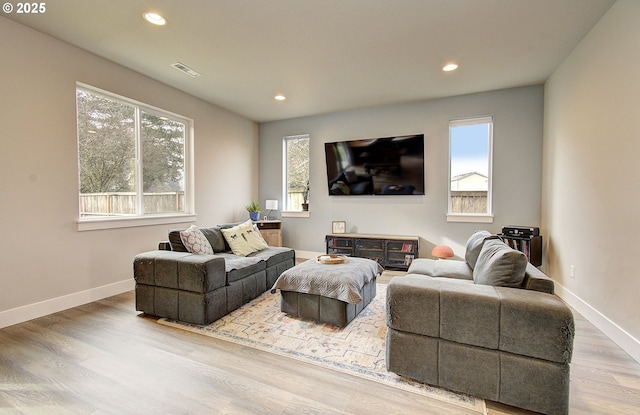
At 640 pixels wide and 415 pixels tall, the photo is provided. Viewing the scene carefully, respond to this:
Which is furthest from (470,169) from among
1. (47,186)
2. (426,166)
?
(47,186)

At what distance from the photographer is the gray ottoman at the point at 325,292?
248 cm

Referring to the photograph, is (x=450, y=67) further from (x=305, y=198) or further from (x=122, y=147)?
(x=122, y=147)

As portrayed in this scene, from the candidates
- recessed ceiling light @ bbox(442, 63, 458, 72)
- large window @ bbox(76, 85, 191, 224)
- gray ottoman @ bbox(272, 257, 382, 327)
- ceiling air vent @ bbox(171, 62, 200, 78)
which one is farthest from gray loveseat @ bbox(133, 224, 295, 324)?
recessed ceiling light @ bbox(442, 63, 458, 72)

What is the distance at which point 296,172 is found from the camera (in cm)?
573

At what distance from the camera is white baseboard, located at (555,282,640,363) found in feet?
6.84

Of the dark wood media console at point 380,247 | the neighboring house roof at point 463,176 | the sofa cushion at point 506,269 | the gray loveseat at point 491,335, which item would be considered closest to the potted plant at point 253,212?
the dark wood media console at point 380,247

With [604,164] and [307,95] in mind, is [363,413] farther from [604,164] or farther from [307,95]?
[307,95]

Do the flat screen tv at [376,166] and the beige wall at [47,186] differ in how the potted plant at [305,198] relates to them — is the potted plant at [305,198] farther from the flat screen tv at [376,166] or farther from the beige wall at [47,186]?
the beige wall at [47,186]

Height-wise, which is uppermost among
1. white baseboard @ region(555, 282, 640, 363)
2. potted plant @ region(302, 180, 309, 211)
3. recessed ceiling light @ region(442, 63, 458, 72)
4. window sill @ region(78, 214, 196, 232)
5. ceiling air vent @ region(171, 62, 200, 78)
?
recessed ceiling light @ region(442, 63, 458, 72)

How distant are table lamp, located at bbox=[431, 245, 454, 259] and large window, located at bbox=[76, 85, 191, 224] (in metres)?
3.94

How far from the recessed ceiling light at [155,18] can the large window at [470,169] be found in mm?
4059

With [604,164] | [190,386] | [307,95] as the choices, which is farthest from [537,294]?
[307,95]

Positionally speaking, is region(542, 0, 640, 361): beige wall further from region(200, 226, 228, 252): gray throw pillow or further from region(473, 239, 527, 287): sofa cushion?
region(200, 226, 228, 252): gray throw pillow

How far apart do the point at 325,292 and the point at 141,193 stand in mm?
2924
